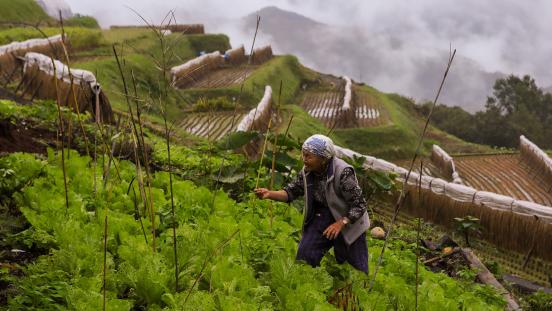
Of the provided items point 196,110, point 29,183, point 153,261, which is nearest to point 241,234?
point 153,261

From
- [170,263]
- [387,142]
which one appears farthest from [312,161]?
[387,142]

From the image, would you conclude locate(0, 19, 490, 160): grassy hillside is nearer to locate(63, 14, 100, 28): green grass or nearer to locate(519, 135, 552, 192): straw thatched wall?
locate(519, 135, 552, 192): straw thatched wall

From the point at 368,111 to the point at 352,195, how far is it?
2549 centimetres

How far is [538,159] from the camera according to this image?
65.1 feet

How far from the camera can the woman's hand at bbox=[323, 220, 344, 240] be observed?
13.8ft

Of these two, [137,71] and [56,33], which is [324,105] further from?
[56,33]

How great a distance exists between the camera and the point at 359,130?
76.9 ft

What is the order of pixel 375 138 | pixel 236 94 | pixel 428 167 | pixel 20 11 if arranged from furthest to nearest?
pixel 20 11 → pixel 236 94 → pixel 375 138 → pixel 428 167

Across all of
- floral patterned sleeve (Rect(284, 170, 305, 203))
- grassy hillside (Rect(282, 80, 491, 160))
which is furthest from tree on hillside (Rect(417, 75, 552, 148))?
floral patterned sleeve (Rect(284, 170, 305, 203))

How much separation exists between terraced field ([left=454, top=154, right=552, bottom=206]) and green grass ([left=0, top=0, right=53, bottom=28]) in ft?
71.6

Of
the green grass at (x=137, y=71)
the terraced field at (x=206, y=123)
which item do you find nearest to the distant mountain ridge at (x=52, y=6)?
the green grass at (x=137, y=71)

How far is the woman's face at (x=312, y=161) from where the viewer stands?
427cm

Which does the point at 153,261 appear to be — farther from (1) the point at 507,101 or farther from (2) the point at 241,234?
(1) the point at 507,101

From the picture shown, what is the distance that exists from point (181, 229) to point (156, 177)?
2.10 m
